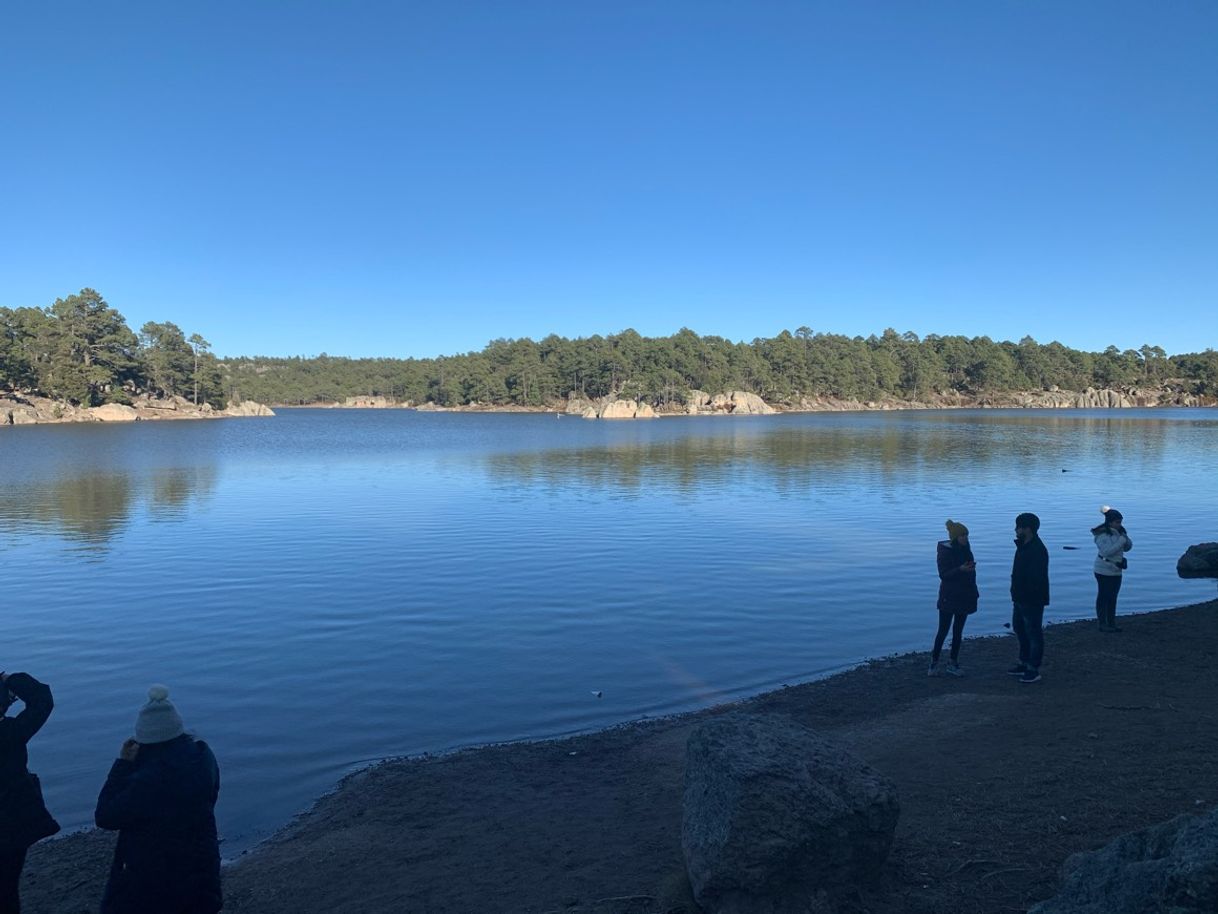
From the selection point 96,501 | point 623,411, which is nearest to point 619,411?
point 623,411

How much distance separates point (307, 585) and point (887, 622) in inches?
446

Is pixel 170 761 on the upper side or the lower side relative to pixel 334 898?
upper

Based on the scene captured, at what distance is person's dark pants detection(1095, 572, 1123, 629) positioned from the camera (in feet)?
39.9

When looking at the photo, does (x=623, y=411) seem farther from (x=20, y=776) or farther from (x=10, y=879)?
(x=20, y=776)

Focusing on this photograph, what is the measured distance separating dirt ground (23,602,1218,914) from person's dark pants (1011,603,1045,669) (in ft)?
0.97

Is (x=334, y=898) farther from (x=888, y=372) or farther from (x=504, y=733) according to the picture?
(x=888, y=372)

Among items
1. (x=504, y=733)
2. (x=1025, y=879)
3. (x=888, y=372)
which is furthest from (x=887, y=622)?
(x=888, y=372)

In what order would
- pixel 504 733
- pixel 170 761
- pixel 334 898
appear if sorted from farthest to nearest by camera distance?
pixel 504 733 < pixel 334 898 < pixel 170 761

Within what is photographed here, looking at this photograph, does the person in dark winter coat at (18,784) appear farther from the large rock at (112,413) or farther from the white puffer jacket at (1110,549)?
the large rock at (112,413)

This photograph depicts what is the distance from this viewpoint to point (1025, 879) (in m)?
5.02

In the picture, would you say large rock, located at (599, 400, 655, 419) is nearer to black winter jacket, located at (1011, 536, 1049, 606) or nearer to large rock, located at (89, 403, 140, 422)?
large rock, located at (89, 403, 140, 422)

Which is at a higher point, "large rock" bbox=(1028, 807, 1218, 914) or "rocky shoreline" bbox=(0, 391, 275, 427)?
"rocky shoreline" bbox=(0, 391, 275, 427)

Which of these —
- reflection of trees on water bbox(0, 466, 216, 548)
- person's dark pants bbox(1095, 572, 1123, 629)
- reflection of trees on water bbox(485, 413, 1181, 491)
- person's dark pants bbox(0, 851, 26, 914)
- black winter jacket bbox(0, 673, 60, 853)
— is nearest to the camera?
black winter jacket bbox(0, 673, 60, 853)

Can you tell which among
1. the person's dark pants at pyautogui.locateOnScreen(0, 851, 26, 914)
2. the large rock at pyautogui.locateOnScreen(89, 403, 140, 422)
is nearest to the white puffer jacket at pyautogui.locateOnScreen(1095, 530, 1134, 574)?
the person's dark pants at pyautogui.locateOnScreen(0, 851, 26, 914)
